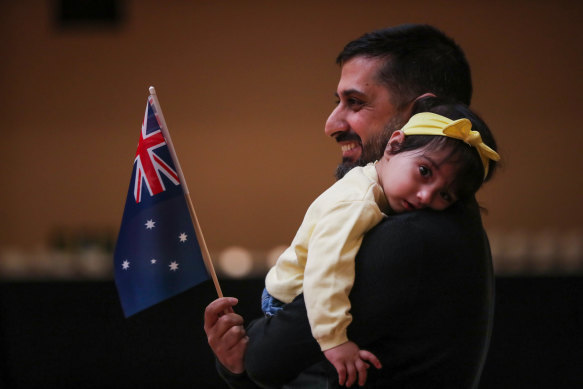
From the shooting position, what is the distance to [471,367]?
4.68ft

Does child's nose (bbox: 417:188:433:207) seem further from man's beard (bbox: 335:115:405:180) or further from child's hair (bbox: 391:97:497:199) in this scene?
man's beard (bbox: 335:115:405:180)

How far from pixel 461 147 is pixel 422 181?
10cm

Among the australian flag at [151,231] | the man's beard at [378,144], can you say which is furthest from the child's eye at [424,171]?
the australian flag at [151,231]

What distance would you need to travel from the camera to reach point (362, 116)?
175cm

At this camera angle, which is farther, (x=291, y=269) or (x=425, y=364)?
(x=291, y=269)

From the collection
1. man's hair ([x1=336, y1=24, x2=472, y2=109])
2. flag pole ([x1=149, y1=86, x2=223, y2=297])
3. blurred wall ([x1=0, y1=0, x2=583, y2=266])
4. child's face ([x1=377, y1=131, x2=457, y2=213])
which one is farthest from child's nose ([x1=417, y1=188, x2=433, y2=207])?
blurred wall ([x1=0, y1=0, x2=583, y2=266])

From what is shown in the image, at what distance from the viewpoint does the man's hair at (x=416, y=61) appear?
5.69ft

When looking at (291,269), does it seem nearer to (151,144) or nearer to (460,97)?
(151,144)

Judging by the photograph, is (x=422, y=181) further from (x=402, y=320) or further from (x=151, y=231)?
(x=151, y=231)

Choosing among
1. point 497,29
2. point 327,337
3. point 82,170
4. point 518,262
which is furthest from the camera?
point 82,170

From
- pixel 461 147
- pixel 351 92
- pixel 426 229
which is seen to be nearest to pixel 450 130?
pixel 461 147

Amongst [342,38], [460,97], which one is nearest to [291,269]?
[460,97]

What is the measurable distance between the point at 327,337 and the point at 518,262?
111 inches

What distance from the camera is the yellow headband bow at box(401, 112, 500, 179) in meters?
1.36
